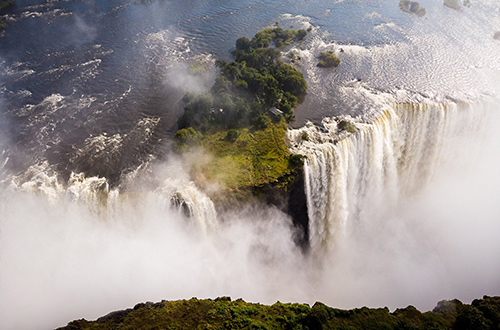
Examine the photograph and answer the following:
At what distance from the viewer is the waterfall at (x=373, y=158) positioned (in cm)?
3447

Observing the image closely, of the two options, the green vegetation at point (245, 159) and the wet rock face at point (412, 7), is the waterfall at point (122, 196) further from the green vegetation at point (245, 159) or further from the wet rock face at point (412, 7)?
the wet rock face at point (412, 7)

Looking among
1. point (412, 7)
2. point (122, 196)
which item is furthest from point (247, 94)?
point (412, 7)

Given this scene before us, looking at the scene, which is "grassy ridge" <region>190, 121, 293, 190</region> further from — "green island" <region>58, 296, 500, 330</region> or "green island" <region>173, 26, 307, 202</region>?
"green island" <region>58, 296, 500, 330</region>

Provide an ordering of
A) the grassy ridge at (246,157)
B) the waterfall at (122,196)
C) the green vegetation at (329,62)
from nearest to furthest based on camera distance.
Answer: the waterfall at (122,196)
the grassy ridge at (246,157)
the green vegetation at (329,62)

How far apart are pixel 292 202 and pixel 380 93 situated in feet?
73.5

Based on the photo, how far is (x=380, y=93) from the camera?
43188mm

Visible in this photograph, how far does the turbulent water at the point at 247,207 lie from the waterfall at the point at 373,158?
0.18 meters

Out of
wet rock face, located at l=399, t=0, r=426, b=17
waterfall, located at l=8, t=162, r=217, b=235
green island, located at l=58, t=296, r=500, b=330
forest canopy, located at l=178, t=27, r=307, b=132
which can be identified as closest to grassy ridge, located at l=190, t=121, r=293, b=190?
forest canopy, located at l=178, t=27, r=307, b=132

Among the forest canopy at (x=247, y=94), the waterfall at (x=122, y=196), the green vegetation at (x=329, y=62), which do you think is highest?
the green vegetation at (x=329, y=62)

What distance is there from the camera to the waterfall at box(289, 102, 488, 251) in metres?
34.5

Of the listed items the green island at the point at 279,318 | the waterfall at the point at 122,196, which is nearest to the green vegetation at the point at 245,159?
the waterfall at the point at 122,196

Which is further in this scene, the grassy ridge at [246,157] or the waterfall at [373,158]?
the waterfall at [373,158]

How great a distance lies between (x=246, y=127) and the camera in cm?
3822

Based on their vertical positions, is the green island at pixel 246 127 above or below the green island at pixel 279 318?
above
